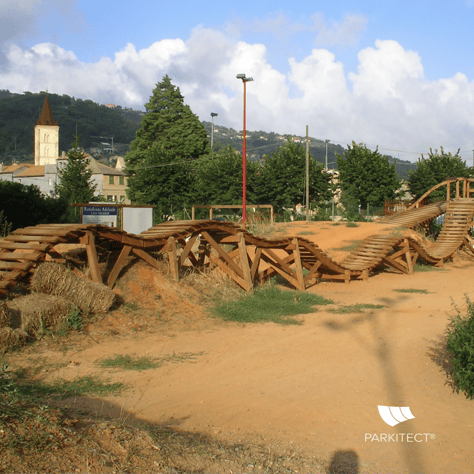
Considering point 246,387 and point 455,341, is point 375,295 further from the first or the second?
point 246,387

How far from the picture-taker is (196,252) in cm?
1527

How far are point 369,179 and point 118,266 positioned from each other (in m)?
35.0

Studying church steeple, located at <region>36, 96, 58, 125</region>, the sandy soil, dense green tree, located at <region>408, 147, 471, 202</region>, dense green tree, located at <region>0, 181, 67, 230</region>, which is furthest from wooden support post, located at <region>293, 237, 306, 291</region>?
church steeple, located at <region>36, 96, 58, 125</region>

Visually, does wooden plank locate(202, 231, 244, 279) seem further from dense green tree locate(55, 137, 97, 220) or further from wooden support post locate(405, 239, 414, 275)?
dense green tree locate(55, 137, 97, 220)

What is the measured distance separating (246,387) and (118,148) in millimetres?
157004

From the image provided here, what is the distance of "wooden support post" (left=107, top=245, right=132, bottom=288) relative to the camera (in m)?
10.2

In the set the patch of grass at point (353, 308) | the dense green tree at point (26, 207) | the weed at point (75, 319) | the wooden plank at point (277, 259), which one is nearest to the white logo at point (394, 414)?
the weed at point (75, 319)

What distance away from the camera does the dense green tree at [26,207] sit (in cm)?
2350

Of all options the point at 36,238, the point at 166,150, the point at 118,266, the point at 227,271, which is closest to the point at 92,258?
the point at 118,266

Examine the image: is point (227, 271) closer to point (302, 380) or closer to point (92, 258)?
point (92, 258)

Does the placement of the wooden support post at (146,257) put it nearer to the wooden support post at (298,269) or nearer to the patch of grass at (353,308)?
the patch of grass at (353,308)

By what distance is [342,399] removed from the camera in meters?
6.13

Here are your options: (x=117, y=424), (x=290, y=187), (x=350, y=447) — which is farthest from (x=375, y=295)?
(x=290, y=187)

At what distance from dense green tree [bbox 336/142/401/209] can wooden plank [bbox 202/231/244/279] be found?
30391 millimetres
